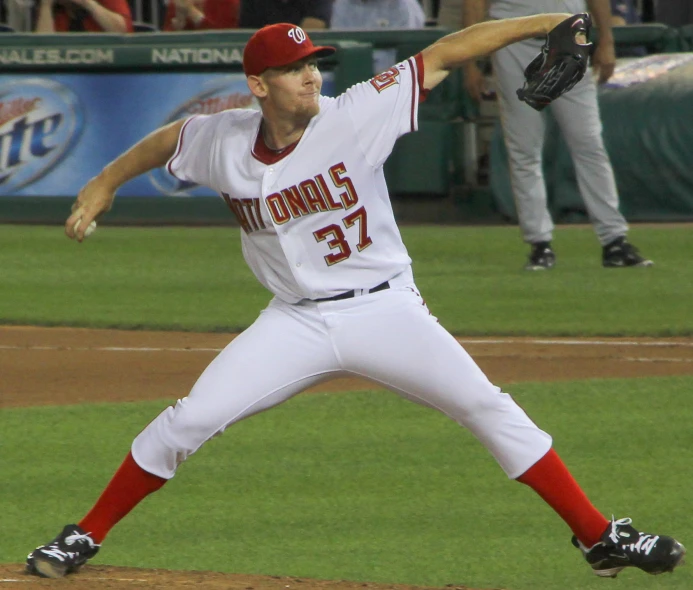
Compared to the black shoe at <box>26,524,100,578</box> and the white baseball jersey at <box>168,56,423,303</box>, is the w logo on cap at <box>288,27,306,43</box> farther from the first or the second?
the black shoe at <box>26,524,100,578</box>

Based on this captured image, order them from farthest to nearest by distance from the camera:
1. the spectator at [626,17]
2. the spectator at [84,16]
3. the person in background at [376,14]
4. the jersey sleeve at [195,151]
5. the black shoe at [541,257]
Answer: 1. the spectator at [84,16]
2. the person in background at [376,14]
3. the spectator at [626,17]
4. the black shoe at [541,257]
5. the jersey sleeve at [195,151]

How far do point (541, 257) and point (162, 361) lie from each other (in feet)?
11.1

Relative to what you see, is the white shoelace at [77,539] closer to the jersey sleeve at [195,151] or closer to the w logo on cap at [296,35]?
the jersey sleeve at [195,151]

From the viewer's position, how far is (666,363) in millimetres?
7621

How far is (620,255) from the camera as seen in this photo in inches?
404

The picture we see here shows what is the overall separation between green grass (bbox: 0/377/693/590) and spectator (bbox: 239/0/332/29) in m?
7.24

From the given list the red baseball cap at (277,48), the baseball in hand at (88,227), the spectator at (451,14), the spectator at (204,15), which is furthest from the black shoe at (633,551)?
the spectator at (204,15)

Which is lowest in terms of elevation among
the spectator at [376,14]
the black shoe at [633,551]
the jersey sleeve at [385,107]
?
the black shoe at [633,551]

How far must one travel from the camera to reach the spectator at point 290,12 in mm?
13664

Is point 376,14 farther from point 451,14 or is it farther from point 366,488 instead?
point 366,488

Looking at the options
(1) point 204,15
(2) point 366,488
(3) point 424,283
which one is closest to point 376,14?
(1) point 204,15

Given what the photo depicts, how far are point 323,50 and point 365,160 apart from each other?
1.16 feet

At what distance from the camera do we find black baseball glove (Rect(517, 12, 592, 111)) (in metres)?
4.34

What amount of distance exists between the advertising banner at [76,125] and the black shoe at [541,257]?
4028mm
